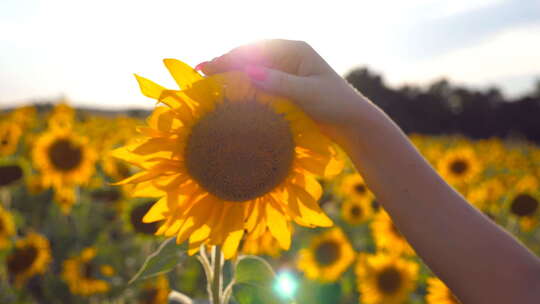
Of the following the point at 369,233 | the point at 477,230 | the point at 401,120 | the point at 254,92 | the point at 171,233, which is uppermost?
the point at 254,92

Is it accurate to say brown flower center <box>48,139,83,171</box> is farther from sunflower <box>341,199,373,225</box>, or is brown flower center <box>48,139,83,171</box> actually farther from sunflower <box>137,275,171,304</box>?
sunflower <box>341,199,373,225</box>

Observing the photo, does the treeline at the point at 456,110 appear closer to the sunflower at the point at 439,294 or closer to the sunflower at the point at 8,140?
the sunflower at the point at 8,140

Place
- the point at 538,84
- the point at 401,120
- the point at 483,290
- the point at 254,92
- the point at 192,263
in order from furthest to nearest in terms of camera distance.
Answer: the point at 538,84 < the point at 401,120 < the point at 192,263 < the point at 254,92 < the point at 483,290

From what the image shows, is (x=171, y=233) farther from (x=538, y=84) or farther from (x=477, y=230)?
(x=538, y=84)

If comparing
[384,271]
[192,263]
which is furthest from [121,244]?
[384,271]

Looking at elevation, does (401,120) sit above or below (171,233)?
below

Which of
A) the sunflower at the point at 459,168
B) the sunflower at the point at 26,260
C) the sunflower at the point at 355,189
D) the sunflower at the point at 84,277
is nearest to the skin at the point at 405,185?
the sunflower at the point at 84,277
